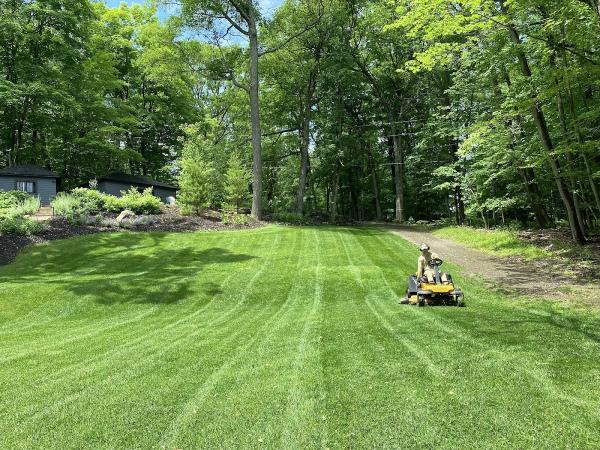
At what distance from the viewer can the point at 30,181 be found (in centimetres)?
2753

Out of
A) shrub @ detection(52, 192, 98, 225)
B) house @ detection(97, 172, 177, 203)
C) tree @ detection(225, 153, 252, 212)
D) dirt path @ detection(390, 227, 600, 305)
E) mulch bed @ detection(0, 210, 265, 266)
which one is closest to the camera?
dirt path @ detection(390, 227, 600, 305)

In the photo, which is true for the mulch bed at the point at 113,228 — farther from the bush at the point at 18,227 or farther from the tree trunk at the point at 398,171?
the tree trunk at the point at 398,171

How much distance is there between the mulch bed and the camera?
1383cm

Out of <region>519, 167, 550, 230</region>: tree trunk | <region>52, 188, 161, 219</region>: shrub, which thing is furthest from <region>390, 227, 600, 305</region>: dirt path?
<region>52, 188, 161, 219</region>: shrub

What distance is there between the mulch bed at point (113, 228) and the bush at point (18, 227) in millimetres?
271

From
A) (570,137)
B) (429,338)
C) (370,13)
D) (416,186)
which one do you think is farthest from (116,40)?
(429,338)

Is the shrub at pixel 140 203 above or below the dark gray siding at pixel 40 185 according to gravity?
below

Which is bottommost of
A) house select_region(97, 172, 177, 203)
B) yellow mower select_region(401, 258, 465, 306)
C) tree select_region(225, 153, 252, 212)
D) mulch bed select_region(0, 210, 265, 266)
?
yellow mower select_region(401, 258, 465, 306)

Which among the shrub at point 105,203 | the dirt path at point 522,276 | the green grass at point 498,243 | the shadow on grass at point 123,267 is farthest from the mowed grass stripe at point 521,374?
the shrub at point 105,203

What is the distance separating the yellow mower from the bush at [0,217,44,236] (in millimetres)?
13020

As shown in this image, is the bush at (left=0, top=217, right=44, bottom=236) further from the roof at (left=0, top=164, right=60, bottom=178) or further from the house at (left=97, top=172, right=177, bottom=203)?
the house at (left=97, top=172, right=177, bottom=203)

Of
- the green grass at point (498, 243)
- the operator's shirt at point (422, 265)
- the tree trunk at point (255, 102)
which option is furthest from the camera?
the tree trunk at point (255, 102)

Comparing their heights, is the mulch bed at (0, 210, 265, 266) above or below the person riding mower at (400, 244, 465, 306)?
above

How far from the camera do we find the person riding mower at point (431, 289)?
27.0 feet
